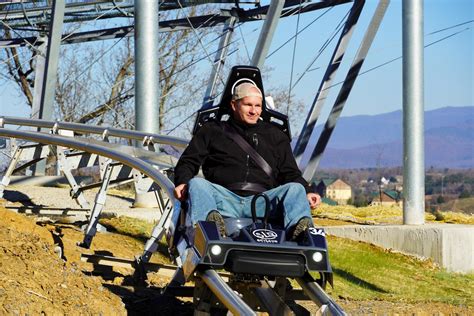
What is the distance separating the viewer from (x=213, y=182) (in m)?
8.83

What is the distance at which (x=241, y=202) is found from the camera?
859cm

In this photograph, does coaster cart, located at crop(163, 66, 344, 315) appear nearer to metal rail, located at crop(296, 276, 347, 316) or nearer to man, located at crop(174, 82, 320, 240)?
metal rail, located at crop(296, 276, 347, 316)

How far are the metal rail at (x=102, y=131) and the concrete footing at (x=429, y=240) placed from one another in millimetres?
3528

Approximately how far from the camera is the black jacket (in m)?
8.79

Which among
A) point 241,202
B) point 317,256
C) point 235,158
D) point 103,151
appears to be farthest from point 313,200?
point 103,151

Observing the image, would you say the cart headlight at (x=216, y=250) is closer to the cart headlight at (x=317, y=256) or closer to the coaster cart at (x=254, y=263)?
the coaster cart at (x=254, y=263)

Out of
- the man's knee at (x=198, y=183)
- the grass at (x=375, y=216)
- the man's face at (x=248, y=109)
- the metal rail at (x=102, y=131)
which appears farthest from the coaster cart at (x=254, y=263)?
the grass at (x=375, y=216)

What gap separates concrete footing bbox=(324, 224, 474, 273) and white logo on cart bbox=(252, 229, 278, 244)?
7337mm

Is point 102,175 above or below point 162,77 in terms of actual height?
below

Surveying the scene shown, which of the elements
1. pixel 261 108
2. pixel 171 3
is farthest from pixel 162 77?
pixel 261 108

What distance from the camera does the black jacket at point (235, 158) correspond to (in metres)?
8.79

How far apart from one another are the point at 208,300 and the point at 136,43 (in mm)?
8182

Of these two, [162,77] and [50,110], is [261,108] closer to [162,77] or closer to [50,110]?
[50,110]

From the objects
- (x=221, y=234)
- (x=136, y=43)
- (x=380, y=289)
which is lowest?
(x=380, y=289)
